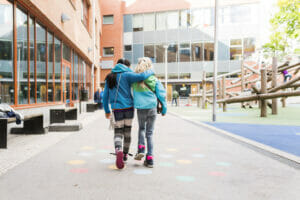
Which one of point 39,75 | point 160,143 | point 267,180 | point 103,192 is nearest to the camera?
point 103,192

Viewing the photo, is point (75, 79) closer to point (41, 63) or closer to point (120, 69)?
point (41, 63)

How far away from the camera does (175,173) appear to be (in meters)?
3.48

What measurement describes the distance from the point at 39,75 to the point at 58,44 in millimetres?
3254

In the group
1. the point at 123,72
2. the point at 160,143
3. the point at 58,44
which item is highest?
the point at 58,44

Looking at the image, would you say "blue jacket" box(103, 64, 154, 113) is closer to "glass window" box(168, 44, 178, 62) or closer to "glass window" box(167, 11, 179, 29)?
"glass window" box(168, 44, 178, 62)

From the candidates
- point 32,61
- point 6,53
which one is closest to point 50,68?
point 32,61

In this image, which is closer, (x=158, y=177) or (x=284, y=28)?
(x=158, y=177)

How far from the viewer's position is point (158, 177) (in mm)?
3297

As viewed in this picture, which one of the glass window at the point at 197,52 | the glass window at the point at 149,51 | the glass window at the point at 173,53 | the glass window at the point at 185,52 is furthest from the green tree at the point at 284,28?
the glass window at the point at 149,51

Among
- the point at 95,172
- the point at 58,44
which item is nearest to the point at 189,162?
the point at 95,172

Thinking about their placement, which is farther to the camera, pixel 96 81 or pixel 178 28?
pixel 178 28

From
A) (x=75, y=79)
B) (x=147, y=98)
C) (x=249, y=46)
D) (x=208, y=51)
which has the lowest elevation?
(x=147, y=98)

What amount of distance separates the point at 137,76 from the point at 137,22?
110 ft

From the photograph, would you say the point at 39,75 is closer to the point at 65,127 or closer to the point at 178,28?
the point at 65,127
